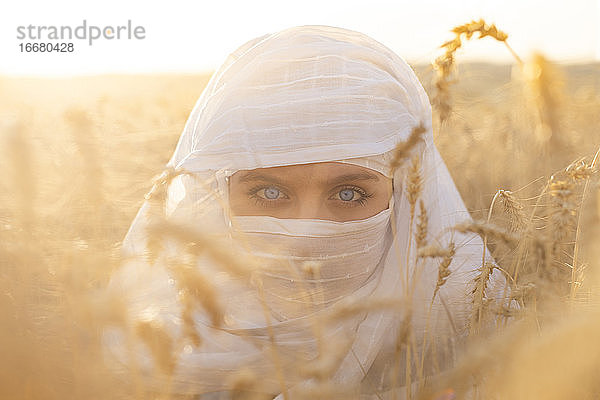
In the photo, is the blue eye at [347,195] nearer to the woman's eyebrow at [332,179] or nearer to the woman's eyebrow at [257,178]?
the woman's eyebrow at [332,179]

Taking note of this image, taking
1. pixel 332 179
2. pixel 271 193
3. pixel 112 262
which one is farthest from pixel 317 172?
pixel 112 262

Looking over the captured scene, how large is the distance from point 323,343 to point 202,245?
0.26 metres

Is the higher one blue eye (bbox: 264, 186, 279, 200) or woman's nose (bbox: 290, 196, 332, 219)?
blue eye (bbox: 264, 186, 279, 200)

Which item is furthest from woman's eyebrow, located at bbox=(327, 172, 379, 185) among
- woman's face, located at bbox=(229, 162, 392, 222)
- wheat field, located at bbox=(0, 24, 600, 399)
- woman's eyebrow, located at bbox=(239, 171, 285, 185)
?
wheat field, located at bbox=(0, 24, 600, 399)

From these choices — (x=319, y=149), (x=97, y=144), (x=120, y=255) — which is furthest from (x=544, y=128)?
(x=120, y=255)

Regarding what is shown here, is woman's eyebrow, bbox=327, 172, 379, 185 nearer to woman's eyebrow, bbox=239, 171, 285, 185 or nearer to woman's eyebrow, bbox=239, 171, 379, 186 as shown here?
woman's eyebrow, bbox=239, 171, 379, 186

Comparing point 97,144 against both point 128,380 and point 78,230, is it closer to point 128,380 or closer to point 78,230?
point 78,230

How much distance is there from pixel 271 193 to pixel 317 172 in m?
0.18

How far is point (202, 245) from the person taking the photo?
1071 mm

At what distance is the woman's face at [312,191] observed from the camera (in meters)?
2.02

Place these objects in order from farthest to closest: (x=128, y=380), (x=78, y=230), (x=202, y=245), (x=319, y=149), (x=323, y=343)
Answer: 1. (x=319, y=149)
2. (x=78, y=230)
3. (x=128, y=380)
4. (x=202, y=245)
5. (x=323, y=343)

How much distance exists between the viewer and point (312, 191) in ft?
6.66

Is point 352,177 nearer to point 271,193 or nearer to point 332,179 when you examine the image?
point 332,179

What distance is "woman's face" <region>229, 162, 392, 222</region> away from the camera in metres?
2.02
